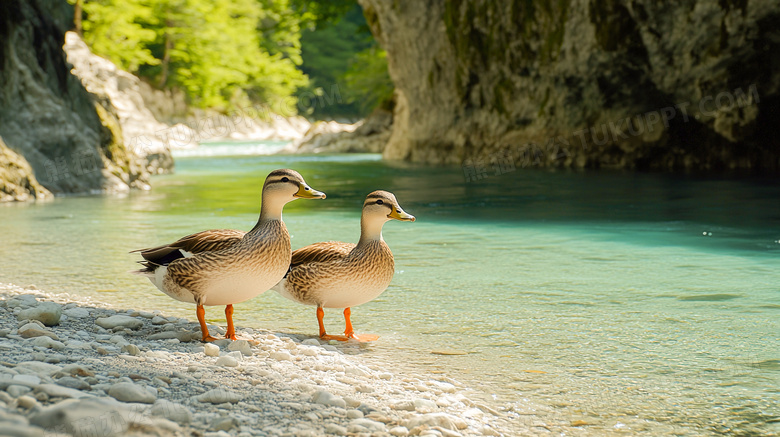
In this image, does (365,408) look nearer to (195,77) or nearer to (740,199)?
(740,199)

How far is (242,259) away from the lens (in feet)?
12.6

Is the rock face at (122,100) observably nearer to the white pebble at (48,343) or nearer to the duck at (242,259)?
the duck at (242,259)

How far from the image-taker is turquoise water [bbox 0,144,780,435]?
3742 mm

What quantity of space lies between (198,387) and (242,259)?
77 cm

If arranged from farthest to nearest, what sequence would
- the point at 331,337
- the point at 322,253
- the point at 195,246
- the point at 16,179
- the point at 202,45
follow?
the point at 202,45 → the point at 16,179 → the point at 331,337 → the point at 322,253 → the point at 195,246

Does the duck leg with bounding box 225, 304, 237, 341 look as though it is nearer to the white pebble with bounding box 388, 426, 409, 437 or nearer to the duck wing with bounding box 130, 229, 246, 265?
the duck wing with bounding box 130, 229, 246, 265

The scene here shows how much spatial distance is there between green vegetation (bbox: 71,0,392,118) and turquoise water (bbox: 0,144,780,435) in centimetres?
2119

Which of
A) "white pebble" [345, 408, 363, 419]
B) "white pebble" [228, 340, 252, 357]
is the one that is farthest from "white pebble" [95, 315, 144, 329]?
"white pebble" [345, 408, 363, 419]

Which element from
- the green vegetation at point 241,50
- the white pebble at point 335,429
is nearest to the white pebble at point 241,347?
the white pebble at point 335,429

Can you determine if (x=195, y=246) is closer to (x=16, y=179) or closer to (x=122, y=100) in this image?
(x=16, y=179)

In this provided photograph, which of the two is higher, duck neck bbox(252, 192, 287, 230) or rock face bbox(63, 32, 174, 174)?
rock face bbox(63, 32, 174, 174)

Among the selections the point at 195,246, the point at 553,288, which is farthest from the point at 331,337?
the point at 553,288

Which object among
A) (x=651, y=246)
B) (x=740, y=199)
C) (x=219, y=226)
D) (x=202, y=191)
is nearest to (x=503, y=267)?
(x=651, y=246)

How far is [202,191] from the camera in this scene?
611 inches
